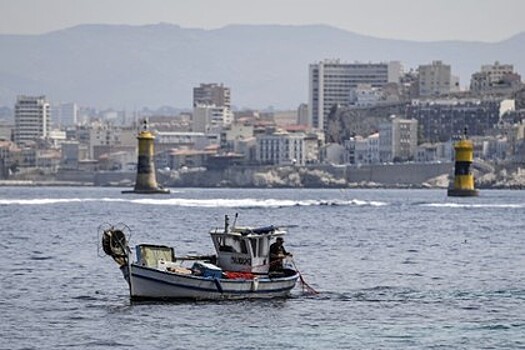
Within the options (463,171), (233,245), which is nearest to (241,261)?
(233,245)

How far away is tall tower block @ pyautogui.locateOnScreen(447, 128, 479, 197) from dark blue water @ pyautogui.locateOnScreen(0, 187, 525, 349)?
2978 inches

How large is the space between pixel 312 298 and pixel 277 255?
→ 1.71m

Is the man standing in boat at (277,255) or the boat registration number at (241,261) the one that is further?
the man standing in boat at (277,255)

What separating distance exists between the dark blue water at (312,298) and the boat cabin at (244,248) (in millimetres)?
1728

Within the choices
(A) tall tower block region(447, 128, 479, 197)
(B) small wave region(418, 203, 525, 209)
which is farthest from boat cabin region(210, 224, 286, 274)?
(A) tall tower block region(447, 128, 479, 197)

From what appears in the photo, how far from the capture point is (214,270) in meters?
57.9

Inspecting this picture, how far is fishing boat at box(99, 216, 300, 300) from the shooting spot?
57.2 meters

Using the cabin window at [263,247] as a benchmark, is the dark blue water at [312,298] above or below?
below

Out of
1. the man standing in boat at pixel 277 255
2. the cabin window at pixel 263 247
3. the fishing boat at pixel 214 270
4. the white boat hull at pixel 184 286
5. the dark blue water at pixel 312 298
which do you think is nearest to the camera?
the dark blue water at pixel 312 298

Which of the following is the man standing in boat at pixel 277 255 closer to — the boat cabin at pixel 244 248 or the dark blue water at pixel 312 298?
the boat cabin at pixel 244 248

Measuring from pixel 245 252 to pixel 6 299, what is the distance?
7.30 meters

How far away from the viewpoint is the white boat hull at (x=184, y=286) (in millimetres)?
56969

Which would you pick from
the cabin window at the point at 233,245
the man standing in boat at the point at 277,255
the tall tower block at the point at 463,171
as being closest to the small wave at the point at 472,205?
the tall tower block at the point at 463,171

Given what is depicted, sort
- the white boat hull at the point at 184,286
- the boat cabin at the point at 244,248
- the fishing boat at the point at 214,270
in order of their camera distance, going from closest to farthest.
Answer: the white boat hull at the point at 184,286 < the fishing boat at the point at 214,270 < the boat cabin at the point at 244,248
